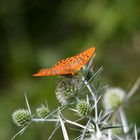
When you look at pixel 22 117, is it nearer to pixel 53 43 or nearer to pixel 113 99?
pixel 113 99

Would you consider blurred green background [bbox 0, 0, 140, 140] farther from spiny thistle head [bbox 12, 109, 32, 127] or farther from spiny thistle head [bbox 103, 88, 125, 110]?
spiny thistle head [bbox 12, 109, 32, 127]

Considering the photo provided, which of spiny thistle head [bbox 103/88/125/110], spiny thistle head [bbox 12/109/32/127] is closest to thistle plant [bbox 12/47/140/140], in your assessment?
spiny thistle head [bbox 12/109/32/127]

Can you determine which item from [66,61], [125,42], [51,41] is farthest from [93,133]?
[51,41]

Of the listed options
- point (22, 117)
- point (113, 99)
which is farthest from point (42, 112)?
point (113, 99)

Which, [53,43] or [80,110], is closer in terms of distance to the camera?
[80,110]

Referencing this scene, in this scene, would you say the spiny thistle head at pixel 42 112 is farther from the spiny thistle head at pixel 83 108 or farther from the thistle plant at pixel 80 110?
the spiny thistle head at pixel 83 108

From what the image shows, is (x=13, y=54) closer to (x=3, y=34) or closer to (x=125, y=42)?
(x=3, y=34)

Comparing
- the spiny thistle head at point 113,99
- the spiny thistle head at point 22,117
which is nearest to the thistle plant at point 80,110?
the spiny thistle head at point 22,117
